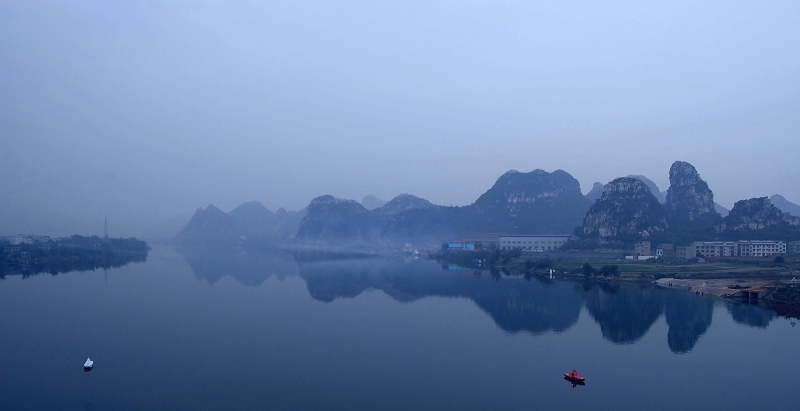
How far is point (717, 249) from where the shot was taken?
25.9 metres

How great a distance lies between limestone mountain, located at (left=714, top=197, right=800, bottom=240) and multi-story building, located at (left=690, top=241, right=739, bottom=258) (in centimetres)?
195

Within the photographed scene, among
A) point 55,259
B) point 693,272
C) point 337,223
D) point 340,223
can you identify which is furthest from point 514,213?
point 55,259

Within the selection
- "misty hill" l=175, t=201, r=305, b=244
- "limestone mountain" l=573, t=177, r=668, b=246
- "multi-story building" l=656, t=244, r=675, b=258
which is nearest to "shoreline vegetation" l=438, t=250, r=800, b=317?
"multi-story building" l=656, t=244, r=675, b=258

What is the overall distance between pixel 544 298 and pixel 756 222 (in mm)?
18645

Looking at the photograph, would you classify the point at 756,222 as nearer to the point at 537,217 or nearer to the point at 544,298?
the point at 544,298

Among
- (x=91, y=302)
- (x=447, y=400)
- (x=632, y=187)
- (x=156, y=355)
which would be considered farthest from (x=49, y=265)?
(x=632, y=187)

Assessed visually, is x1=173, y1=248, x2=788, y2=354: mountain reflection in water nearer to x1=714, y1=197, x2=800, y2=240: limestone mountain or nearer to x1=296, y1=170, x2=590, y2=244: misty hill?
x1=714, y1=197, x2=800, y2=240: limestone mountain

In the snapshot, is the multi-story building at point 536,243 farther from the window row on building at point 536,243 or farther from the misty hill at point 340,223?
the misty hill at point 340,223

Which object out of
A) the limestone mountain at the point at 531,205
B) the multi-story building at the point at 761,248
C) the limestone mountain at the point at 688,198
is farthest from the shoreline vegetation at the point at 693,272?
the limestone mountain at the point at 531,205

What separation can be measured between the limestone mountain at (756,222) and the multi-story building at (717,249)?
1949 mm

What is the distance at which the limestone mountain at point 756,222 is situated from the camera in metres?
26.9

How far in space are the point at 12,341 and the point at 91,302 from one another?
4.77 meters

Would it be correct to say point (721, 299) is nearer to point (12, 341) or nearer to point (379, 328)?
point (379, 328)

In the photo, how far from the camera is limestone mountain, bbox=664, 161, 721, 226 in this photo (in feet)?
113
